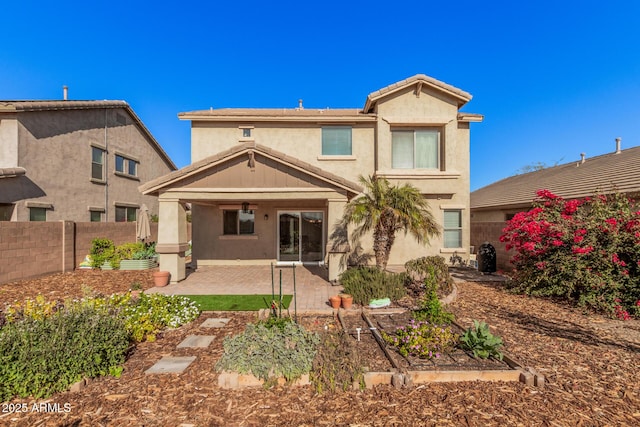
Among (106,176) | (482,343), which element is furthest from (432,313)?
(106,176)

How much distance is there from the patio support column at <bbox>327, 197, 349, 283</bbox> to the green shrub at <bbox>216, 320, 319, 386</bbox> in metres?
5.06

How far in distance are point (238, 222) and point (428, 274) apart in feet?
29.9

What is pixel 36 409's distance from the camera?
3.44m

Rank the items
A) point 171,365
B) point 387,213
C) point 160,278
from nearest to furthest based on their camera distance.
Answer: point 171,365
point 387,213
point 160,278

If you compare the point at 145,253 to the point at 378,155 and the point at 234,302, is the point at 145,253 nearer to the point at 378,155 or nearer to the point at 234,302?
the point at 234,302

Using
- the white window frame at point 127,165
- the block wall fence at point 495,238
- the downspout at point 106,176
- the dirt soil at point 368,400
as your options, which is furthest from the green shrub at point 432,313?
the white window frame at point 127,165

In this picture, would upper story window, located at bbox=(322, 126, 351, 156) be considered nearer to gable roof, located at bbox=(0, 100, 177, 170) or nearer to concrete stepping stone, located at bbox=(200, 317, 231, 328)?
concrete stepping stone, located at bbox=(200, 317, 231, 328)

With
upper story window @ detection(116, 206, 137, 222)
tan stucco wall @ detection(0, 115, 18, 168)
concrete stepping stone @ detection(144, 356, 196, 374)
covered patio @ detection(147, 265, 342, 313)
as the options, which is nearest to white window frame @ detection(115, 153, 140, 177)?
upper story window @ detection(116, 206, 137, 222)

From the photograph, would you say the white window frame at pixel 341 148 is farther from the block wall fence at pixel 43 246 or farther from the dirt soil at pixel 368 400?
the block wall fence at pixel 43 246

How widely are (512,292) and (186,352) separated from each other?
9.46m

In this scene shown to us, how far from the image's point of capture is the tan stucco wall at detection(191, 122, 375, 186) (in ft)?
42.7

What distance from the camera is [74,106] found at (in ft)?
48.2

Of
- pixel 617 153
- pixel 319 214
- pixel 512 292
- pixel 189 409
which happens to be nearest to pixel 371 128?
pixel 319 214

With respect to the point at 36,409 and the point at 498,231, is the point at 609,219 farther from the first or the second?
the point at 36,409
